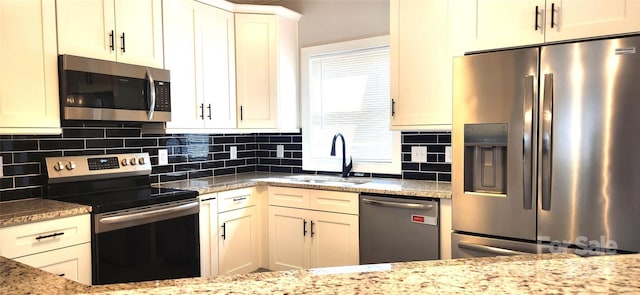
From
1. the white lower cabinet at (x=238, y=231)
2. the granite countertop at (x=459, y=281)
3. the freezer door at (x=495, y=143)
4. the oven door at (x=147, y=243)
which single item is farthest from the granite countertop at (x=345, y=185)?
the granite countertop at (x=459, y=281)

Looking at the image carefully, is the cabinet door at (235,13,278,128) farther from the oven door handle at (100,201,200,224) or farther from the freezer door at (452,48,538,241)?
the freezer door at (452,48,538,241)

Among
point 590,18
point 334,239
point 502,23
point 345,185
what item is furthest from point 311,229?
point 590,18

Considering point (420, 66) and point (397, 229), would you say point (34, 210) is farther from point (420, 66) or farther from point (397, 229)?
point (420, 66)

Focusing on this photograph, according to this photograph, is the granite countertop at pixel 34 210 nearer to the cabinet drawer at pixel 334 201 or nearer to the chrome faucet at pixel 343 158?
the cabinet drawer at pixel 334 201

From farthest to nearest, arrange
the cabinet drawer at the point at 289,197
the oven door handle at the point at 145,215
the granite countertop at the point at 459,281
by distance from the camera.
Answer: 1. the cabinet drawer at the point at 289,197
2. the oven door handle at the point at 145,215
3. the granite countertop at the point at 459,281

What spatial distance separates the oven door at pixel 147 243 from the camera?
2.33 meters

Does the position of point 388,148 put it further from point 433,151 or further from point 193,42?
point 193,42

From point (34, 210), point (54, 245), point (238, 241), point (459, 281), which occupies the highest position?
point (459, 281)

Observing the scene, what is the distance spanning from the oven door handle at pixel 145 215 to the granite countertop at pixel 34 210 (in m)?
0.12

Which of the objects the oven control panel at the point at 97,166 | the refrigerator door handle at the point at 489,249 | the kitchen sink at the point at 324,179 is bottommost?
the refrigerator door handle at the point at 489,249

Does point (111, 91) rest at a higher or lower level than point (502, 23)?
lower

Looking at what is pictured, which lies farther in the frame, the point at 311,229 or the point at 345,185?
the point at 311,229

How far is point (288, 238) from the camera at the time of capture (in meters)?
3.34

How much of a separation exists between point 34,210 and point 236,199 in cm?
134
